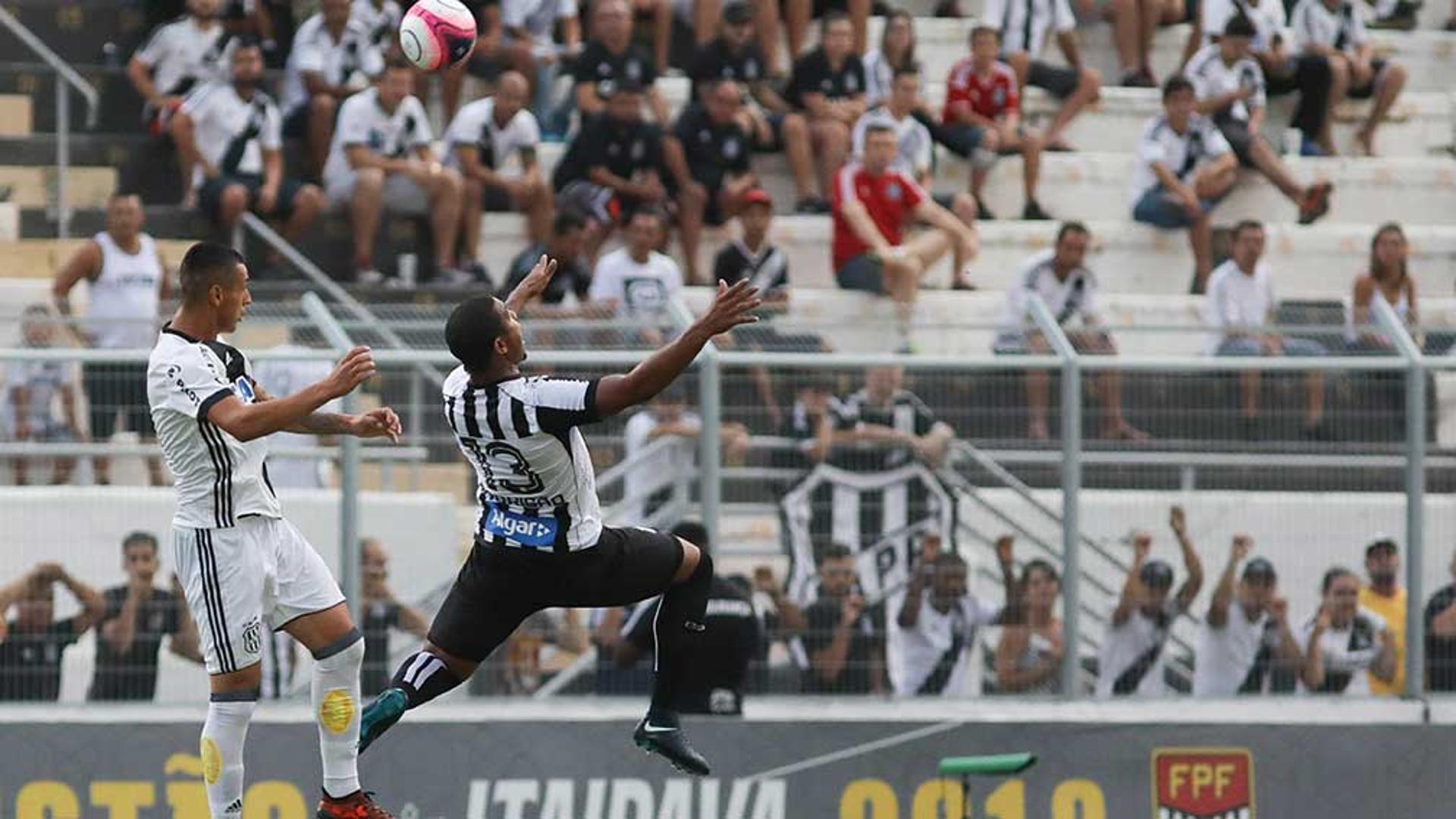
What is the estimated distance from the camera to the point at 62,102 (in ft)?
57.0

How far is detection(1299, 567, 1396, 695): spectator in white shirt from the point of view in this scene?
13.0 metres

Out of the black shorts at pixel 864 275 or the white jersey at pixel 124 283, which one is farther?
the black shorts at pixel 864 275

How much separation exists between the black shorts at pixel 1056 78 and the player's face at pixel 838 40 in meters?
1.76

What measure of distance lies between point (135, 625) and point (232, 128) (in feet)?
16.9

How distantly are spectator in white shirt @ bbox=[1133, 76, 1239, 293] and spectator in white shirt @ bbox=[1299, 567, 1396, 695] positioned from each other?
526 centimetres

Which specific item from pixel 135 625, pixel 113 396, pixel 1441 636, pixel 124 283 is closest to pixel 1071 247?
pixel 1441 636

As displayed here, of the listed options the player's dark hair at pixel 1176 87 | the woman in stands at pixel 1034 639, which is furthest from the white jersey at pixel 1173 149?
the woman in stands at pixel 1034 639

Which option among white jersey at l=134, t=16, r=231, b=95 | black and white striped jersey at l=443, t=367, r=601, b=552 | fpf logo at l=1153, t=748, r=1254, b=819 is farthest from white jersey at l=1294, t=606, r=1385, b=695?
white jersey at l=134, t=16, r=231, b=95

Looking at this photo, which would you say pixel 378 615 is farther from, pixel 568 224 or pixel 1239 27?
pixel 1239 27

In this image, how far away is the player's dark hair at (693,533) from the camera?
40.0 feet

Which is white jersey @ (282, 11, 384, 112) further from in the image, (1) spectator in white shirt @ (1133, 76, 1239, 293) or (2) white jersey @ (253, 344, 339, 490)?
(1) spectator in white shirt @ (1133, 76, 1239, 293)

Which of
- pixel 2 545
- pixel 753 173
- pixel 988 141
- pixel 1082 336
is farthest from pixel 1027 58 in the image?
pixel 2 545

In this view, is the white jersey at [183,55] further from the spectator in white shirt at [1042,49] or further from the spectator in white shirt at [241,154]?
the spectator in white shirt at [1042,49]

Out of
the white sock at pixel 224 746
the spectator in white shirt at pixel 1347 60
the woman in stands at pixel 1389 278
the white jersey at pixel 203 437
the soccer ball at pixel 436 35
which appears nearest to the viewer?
the white jersey at pixel 203 437
